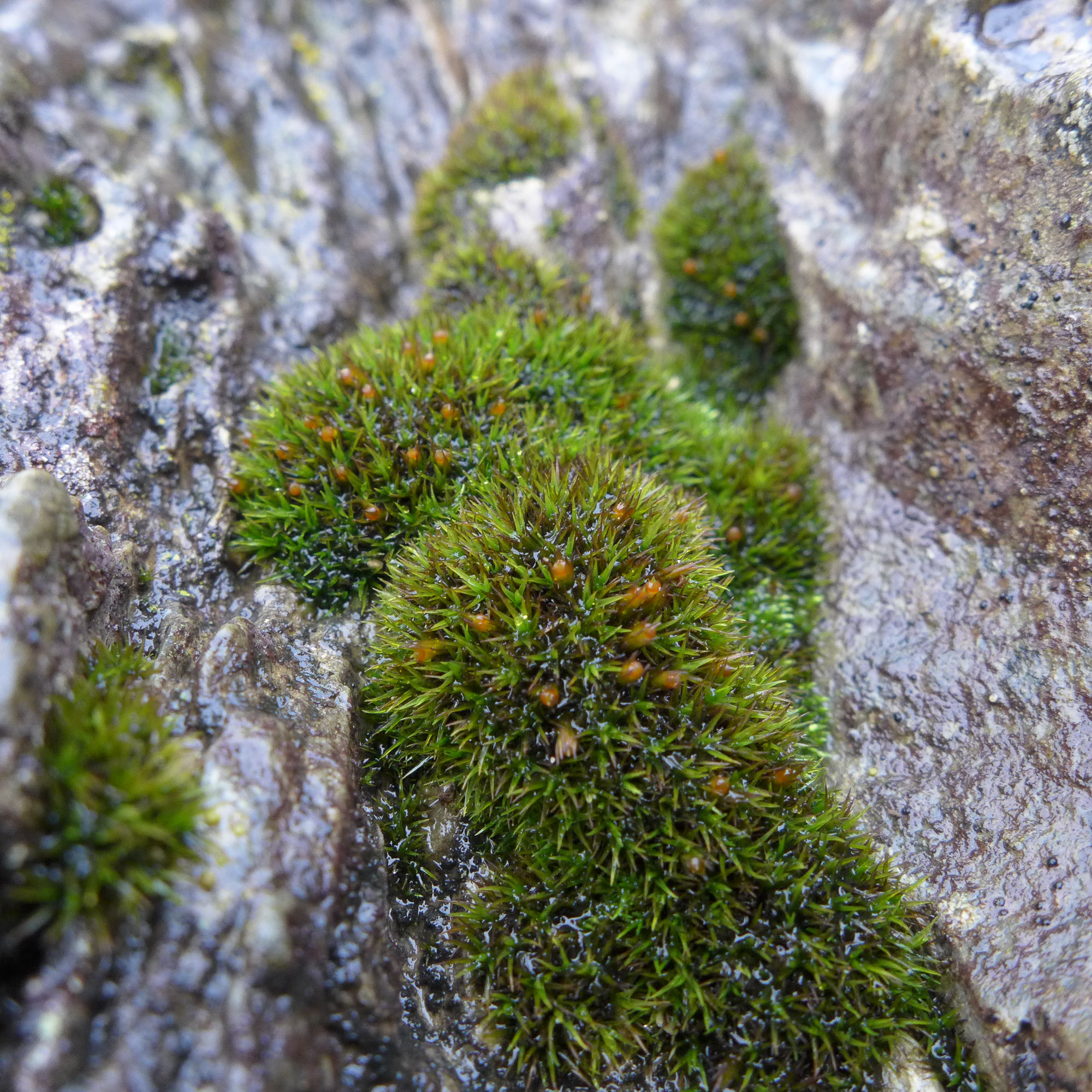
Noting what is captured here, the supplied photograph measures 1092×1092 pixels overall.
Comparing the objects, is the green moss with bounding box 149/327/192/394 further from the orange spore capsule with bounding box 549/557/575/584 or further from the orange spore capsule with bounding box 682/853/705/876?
the orange spore capsule with bounding box 682/853/705/876

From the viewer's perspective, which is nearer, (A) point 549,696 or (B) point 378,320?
(A) point 549,696

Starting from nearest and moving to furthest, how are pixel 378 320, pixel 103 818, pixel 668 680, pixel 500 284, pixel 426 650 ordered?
1. pixel 103 818
2. pixel 668 680
3. pixel 426 650
4. pixel 500 284
5. pixel 378 320

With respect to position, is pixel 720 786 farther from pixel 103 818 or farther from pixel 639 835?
pixel 103 818

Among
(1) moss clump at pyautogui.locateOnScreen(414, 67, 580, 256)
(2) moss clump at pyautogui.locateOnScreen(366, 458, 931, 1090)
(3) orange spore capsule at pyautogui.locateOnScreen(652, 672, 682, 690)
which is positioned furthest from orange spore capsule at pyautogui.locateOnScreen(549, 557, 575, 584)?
(1) moss clump at pyautogui.locateOnScreen(414, 67, 580, 256)

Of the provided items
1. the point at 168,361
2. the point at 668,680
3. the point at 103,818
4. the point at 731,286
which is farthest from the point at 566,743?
the point at 731,286

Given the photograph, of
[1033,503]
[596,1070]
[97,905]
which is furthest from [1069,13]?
[97,905]

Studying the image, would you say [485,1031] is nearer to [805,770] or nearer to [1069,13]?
[805,770]

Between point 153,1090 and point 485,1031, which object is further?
point 485,1031

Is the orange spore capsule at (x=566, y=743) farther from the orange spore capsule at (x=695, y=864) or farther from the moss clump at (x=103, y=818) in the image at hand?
the moss clump at (x=103, y=818)
